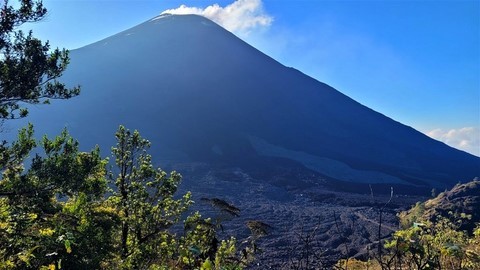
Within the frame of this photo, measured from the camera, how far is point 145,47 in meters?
160

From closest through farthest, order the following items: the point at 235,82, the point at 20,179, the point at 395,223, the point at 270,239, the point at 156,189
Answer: the point at 20,179
the point at 156,189
the point at 270,239
the point at 395,223
the point at 235,82

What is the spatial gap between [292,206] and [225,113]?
2553 inches

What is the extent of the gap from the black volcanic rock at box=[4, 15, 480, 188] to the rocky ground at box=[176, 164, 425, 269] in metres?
13.8

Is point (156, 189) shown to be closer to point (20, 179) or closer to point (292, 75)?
point (20, 179)

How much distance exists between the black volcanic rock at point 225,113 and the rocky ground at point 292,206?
1380 cm

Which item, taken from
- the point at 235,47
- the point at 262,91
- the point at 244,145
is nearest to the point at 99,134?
the point at 244,145

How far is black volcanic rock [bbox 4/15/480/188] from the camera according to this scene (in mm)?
112188

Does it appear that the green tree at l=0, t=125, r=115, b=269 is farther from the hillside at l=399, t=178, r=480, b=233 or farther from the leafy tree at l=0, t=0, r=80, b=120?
the hillside at l=399, t=178, r=480, b=233

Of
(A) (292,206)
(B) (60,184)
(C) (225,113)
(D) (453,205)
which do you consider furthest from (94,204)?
(C) (225,113)

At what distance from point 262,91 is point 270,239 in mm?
103354

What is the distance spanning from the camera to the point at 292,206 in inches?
2709

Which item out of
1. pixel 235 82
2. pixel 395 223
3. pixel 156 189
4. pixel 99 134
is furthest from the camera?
pixel 235 82

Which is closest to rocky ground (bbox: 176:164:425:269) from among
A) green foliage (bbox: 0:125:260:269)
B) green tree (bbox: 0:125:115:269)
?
green foliage (bbox: 0:125:260:269)

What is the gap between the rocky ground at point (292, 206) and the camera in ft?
148
